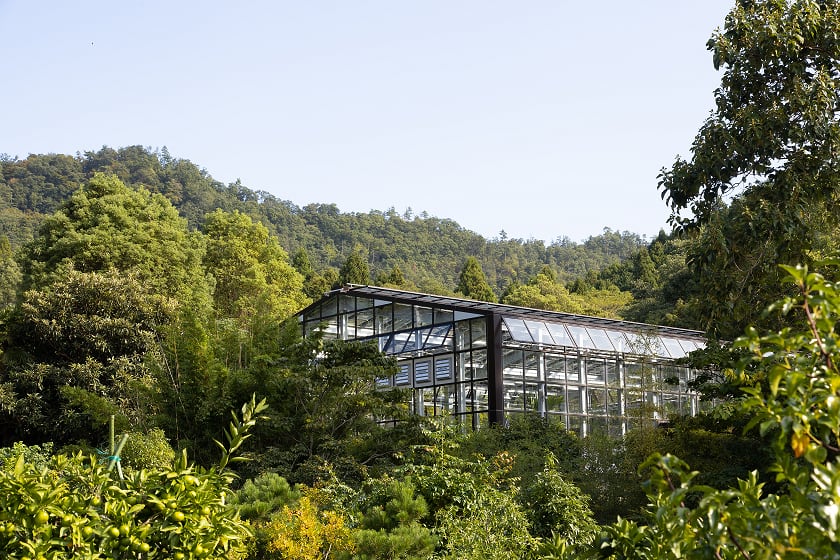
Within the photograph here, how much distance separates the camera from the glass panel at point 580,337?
18812mm

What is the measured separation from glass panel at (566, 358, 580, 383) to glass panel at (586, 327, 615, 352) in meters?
0.65

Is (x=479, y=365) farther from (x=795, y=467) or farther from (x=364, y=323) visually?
(x=795, y=467)

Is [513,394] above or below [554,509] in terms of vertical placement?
above

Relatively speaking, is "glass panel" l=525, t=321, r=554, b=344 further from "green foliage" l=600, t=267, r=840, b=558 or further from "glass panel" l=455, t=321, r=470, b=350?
"green foliage" l=600, t=267, r=840, b=558

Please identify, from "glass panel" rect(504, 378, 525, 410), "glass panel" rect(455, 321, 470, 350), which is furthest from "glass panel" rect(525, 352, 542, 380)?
"glass panel" rect(455, 321, 470, 350)

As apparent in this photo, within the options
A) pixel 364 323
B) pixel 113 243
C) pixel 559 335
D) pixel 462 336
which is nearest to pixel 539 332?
pixel 559 335

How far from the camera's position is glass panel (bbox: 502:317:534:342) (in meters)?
17.5

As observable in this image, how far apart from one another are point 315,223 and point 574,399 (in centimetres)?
4602

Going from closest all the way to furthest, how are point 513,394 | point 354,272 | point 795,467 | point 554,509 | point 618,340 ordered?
1. point 795,467
2. point 554,509
3. point 513,394
4. point 618,340
5. point 354,272

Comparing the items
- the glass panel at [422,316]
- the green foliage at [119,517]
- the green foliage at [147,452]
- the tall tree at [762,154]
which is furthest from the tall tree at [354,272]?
the green foliage at [119,517]

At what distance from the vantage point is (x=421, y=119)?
496 inches

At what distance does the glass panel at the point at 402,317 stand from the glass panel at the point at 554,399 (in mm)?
3222

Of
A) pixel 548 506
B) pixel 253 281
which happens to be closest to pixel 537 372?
pixel 548 506

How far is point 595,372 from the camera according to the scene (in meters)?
19.0
